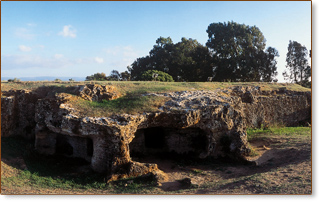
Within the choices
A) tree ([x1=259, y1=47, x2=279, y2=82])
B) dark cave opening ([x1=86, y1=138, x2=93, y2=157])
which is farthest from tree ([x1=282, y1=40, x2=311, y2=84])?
dark cave opening ([x1=86, y1=138, x2=93, y2=157])

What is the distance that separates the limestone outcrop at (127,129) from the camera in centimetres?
1034

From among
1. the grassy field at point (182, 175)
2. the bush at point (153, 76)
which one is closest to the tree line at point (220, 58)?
the bush at point (153, 76)

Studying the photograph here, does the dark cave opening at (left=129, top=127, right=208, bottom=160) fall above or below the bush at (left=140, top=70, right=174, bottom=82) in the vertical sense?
below

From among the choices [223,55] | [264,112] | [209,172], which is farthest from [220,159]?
[223,55]

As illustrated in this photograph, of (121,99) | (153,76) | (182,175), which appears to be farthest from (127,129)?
(153,76)

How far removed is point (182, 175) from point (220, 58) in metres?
20.2

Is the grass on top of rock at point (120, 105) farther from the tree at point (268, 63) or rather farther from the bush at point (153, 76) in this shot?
the tree at point (268, 63)

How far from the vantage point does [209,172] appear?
1109 cm

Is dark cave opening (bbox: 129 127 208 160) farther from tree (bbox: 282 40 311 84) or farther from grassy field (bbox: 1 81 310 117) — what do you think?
tree (bbox: 282 40 311 84)

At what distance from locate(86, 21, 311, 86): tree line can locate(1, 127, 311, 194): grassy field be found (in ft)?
46.1

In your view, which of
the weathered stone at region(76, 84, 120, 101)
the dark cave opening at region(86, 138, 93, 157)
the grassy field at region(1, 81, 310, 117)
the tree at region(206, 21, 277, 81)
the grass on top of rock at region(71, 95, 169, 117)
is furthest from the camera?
the tree at region(206, 21, 277, 81)

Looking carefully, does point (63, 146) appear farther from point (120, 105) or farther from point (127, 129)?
point (127, 129)

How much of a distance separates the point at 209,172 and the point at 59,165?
21.0 ft

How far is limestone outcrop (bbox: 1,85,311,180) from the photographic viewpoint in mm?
10336
